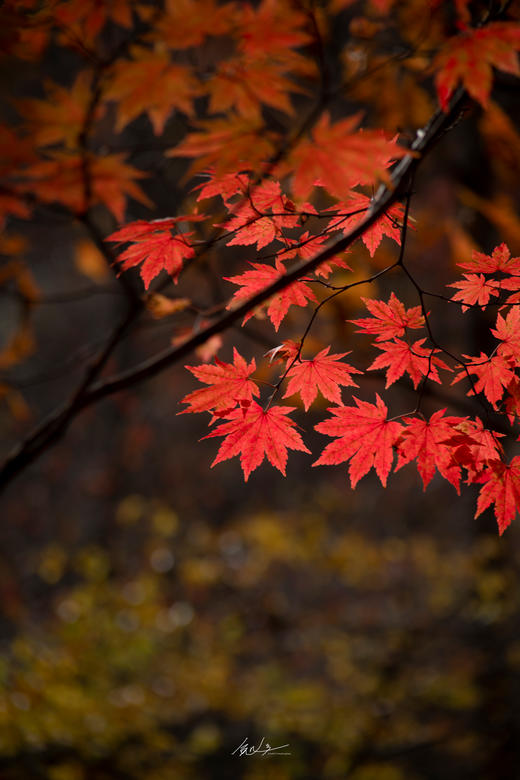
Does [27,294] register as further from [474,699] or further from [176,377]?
[176,377]

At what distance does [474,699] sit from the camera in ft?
8.04

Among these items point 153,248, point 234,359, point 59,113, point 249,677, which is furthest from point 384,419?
point 249,677

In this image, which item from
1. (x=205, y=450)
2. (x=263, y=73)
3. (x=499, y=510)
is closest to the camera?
(x=499, y=510)

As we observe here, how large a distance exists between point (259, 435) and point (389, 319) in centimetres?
31

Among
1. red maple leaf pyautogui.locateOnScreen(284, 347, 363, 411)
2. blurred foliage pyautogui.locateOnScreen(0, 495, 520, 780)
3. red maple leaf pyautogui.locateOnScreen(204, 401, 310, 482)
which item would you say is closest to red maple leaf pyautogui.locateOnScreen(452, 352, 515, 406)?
red maple leaf pyautogui.locateOnScreen(284, 347, 363, 411)

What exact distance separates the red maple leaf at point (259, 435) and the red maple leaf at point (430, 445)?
0.18m

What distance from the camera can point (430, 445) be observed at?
0.85m

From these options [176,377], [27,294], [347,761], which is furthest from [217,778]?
[176,377]

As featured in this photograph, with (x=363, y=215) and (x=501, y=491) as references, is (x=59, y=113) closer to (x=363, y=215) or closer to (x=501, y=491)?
(x=363, y=215)

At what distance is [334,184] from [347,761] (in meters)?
2.58

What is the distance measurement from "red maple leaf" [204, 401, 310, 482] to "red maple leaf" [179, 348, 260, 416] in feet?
0.10

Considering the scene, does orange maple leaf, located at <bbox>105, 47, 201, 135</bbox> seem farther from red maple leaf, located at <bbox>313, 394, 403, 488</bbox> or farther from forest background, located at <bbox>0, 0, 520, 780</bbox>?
red maple leaf, located at <bbox>313, 394, 403, 488</bbox>

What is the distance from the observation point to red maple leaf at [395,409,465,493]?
0.84 m

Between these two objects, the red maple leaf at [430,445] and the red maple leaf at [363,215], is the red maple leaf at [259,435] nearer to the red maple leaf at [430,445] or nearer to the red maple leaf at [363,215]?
the red maple leaf at [430,445]
